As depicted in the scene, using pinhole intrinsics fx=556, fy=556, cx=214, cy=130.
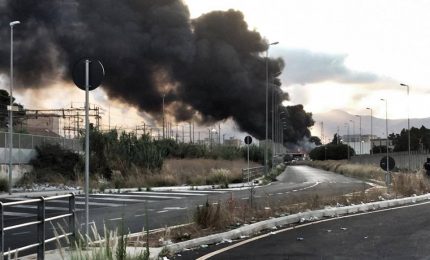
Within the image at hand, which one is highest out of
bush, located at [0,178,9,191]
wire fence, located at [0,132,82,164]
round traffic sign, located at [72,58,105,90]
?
round traffic sign, located at [72,58,105,90]

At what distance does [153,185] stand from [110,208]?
13872 mm

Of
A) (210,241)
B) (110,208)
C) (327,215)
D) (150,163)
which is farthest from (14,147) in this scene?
(210,241)

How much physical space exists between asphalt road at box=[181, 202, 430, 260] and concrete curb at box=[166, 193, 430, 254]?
34 centimetres

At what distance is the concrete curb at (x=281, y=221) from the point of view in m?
10.0

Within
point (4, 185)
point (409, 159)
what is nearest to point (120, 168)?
point (4, 185)

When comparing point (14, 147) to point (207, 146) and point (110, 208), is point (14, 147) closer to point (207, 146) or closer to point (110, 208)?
point (110, 208)

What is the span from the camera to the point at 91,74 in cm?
1009

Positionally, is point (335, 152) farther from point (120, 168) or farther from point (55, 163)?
point (120, 168)

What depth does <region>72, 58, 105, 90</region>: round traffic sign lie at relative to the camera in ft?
32.9

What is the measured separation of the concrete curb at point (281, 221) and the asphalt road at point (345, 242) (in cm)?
34

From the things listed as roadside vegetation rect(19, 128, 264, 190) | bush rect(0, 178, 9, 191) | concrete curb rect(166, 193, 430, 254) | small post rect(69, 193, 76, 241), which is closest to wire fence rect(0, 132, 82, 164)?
roadside vegetation rect(19, 128, 264, 190)

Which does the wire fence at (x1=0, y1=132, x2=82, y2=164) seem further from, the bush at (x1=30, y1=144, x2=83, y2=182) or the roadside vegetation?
the roadside vegetation

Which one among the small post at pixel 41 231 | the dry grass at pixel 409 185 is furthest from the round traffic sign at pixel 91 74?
the dry grass at pixel 409 185

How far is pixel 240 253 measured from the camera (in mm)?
9391
